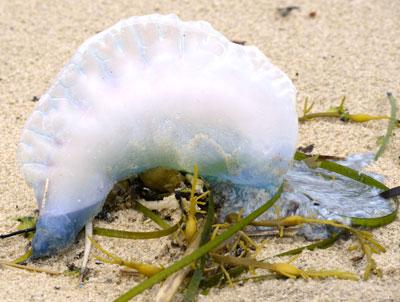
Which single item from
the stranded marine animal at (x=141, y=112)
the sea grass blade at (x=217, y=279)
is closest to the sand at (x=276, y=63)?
the sea grass blade at (x=217, y=279)

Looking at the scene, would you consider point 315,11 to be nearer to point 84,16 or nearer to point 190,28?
point 84,16

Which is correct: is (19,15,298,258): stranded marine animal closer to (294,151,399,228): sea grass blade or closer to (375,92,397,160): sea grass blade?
(294,151,399,228): sea grass blade

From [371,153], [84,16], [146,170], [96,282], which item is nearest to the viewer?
[96,282]

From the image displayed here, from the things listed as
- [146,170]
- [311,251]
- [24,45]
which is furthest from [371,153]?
[24,45]

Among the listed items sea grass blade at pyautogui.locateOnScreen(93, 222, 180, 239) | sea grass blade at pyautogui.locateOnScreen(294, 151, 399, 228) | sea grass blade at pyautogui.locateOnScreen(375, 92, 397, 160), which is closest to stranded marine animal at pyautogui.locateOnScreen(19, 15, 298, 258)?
sea grass blade at pyautogui.locateOnScreen(93, 222, 180, 239)

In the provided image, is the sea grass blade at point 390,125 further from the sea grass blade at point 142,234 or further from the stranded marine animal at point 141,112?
the sea grass blade at point 142,234

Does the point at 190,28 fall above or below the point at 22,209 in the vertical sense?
above

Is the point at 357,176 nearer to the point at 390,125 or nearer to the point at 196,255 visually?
the point at 390,125
